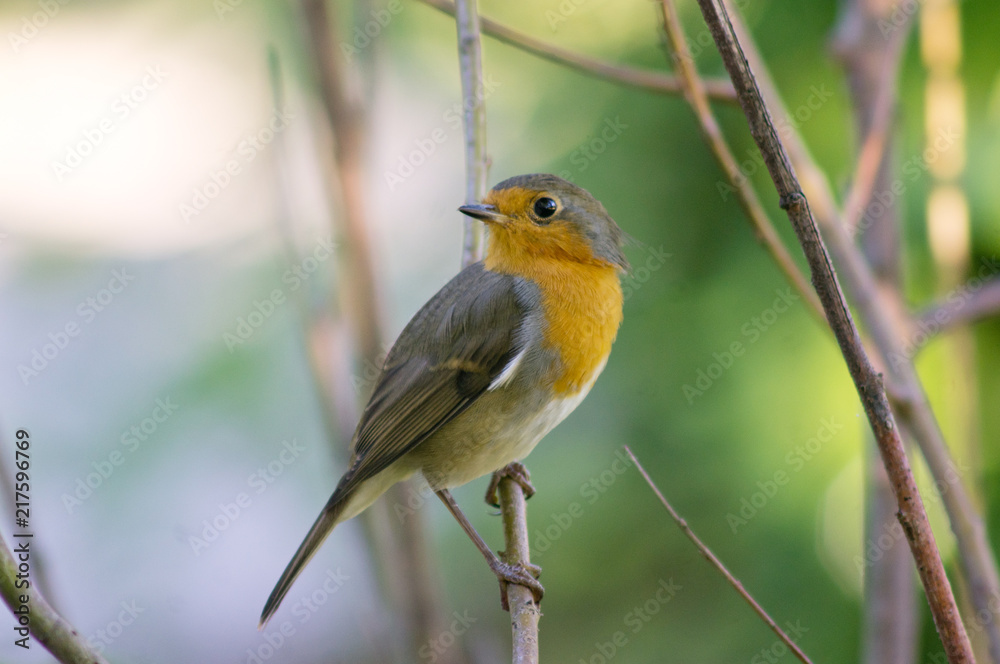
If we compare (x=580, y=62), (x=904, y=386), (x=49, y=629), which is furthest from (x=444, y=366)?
(x=49, y=629)

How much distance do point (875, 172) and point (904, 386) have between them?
863mm

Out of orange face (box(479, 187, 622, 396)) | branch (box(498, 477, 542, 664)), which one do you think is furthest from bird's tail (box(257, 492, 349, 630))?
orange face (box(479, 187, 622, 396))

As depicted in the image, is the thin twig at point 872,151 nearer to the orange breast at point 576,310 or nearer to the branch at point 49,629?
the orange breast at point 576,310

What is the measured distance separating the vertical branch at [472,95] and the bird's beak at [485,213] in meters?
0.03

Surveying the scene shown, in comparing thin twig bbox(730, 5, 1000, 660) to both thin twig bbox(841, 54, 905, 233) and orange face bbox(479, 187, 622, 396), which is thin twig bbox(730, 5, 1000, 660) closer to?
thin twig bbox(841, 54, 905, 233)

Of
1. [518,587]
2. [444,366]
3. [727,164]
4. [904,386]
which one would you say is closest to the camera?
[904,386]

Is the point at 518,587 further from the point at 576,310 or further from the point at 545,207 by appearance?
the point at 545,207

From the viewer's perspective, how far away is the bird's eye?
2979 mm

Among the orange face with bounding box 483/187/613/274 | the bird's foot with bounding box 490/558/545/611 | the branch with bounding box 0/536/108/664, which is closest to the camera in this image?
the branch with bounding box 0/536/108/664

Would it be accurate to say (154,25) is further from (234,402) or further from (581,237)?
(581,237)

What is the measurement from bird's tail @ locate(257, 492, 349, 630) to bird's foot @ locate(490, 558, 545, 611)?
21.2 inches

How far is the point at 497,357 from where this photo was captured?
286cm

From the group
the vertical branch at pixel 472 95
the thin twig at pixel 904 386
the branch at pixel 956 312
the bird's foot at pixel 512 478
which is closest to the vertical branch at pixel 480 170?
the vertical branch at pixel 472 95

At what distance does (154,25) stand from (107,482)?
1.87 metres
